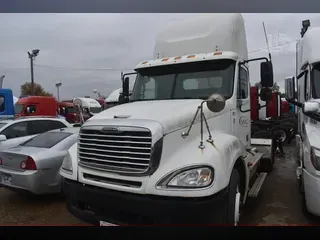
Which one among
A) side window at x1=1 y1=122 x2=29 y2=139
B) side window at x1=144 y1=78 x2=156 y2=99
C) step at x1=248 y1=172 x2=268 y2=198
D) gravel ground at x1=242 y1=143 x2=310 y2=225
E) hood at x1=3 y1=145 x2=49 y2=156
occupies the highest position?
side window at x1=144 y1=78 x2=156 y2=99

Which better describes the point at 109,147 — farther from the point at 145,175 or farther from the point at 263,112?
the point at 263,112

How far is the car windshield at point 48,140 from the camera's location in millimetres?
5285

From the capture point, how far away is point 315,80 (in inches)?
Result: 181

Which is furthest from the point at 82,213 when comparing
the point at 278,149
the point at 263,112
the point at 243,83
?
the point at 263,112

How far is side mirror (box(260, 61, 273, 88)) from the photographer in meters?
4.11

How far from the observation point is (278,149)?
32.1 ft

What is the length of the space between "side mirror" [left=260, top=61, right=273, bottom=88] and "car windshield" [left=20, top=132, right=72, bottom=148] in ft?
11.5

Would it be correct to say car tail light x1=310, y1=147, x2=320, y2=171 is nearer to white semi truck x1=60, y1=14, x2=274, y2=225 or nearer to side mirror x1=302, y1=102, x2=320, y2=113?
side mirror x1=302, y1=102, x2=320, y2=113

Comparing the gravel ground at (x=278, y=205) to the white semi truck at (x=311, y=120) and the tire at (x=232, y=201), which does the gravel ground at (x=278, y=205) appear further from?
the tire at (x=232, y=201)

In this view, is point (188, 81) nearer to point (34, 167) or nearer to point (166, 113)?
point (166, 113)

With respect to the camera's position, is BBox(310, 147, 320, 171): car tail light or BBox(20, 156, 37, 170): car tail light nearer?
BBox(310, 147, 320, 171): car tail light

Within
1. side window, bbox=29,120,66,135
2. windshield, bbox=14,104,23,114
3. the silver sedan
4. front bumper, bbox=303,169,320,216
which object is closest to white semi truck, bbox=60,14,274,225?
front bumper, bbox=303,169,320,216

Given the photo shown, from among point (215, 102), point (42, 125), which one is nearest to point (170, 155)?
point (215, 102)

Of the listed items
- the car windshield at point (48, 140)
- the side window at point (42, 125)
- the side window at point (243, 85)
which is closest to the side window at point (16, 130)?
the side window at point (42, 125)
